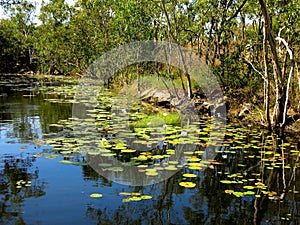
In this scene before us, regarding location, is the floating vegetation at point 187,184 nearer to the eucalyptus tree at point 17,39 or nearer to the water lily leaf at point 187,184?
the water lily leaf at point 187,184

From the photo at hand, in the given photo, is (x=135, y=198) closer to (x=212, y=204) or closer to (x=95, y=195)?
(x=95, y=195)

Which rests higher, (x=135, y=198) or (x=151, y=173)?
(x=151, y=173)

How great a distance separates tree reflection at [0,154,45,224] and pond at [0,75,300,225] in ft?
0.03

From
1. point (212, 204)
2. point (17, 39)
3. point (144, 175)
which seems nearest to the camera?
point (212, 204)

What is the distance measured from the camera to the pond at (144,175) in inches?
139

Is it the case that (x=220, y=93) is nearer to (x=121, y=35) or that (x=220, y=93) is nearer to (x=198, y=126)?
(x=198, y=126)

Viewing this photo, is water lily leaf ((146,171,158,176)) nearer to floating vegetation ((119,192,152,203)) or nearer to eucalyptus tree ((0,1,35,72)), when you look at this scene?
floating vegetation ((119,192,152,203))

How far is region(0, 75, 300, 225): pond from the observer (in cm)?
353

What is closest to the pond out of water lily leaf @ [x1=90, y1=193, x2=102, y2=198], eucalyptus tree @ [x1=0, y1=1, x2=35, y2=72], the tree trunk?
water lily leaf @ [x1=90, y1=193, x2=102, y2=198]

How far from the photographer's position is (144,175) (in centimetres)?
456

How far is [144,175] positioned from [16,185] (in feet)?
5.03

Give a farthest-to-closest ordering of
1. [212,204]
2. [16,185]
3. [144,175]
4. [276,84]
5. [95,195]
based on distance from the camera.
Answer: [276,84] → [144,175] → [16,185] → [95,195] → [212,204]

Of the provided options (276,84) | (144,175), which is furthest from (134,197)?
(276,84)

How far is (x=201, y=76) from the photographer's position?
10.6 m
